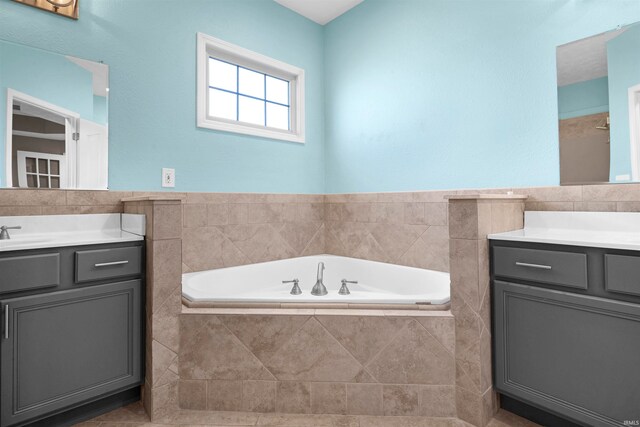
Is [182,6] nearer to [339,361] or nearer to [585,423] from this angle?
[339,361]

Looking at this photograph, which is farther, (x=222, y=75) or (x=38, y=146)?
(x=222, y=75)

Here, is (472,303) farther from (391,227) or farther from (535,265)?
(391,227)

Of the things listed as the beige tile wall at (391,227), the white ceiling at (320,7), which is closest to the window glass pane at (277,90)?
the white ceiling at (320,7)

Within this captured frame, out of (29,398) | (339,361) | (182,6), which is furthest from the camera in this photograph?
(182,6)

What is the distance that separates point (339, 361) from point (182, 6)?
2.57 meters

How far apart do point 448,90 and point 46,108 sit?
2.52 m

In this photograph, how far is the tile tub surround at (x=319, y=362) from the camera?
1602mm

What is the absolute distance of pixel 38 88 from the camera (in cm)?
184

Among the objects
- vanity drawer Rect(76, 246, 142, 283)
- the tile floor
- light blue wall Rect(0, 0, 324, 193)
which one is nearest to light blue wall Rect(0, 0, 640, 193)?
light blue wall Rect(0, 0, 324, 193)

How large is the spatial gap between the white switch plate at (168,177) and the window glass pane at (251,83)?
3.25ft

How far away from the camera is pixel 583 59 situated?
1797 mm

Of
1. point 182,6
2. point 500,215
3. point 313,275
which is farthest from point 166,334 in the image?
point 182,6

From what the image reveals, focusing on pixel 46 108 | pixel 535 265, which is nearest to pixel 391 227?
pixel 535 265

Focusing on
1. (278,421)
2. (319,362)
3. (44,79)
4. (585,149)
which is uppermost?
(44,79)
